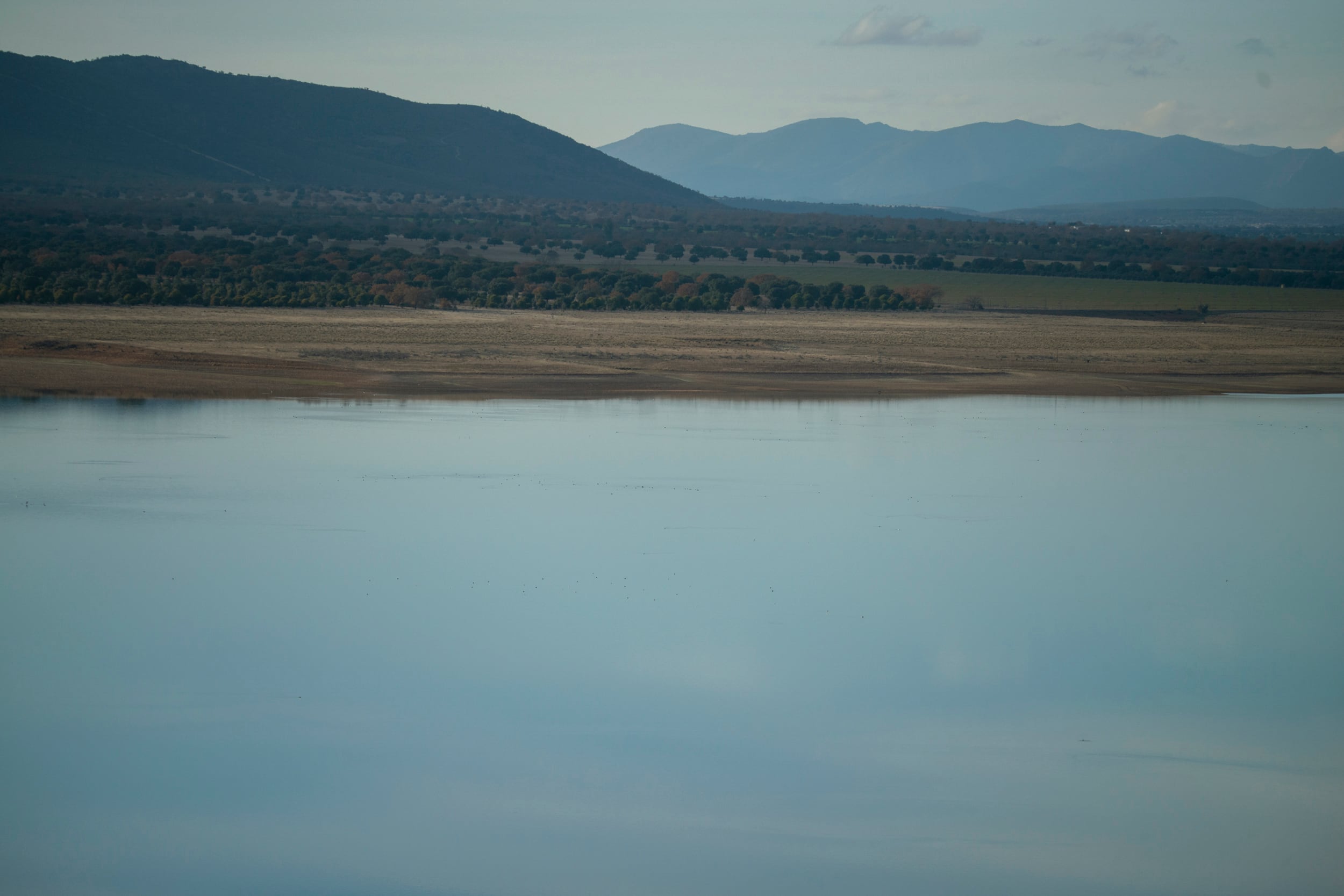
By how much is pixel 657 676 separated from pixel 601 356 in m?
21.9

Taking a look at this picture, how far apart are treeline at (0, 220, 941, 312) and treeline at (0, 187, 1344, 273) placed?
46.6ft

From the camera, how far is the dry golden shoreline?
1064 inches

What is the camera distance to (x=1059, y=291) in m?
60.5

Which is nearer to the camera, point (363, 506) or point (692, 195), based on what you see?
point (363, 506)

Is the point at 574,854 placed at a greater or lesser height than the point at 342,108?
lesser

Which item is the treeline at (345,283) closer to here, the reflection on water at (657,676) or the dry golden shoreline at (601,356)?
the dry golden shoreline at (601,356)

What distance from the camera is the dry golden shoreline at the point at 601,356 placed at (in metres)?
27.0

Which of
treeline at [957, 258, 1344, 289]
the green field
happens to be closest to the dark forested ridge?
treeline at [957, 258, 1344, 289]

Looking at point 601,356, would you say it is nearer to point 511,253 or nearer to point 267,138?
point 511,253

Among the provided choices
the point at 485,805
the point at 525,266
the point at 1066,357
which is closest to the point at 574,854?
the point at 485,805

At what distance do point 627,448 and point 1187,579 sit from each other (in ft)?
28.7

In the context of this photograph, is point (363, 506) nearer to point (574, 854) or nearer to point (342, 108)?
point (574, 854)

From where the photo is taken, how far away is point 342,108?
499 ft

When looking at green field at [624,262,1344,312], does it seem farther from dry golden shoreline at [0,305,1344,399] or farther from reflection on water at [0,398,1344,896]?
reflection on water at [0,398,1344,896]
